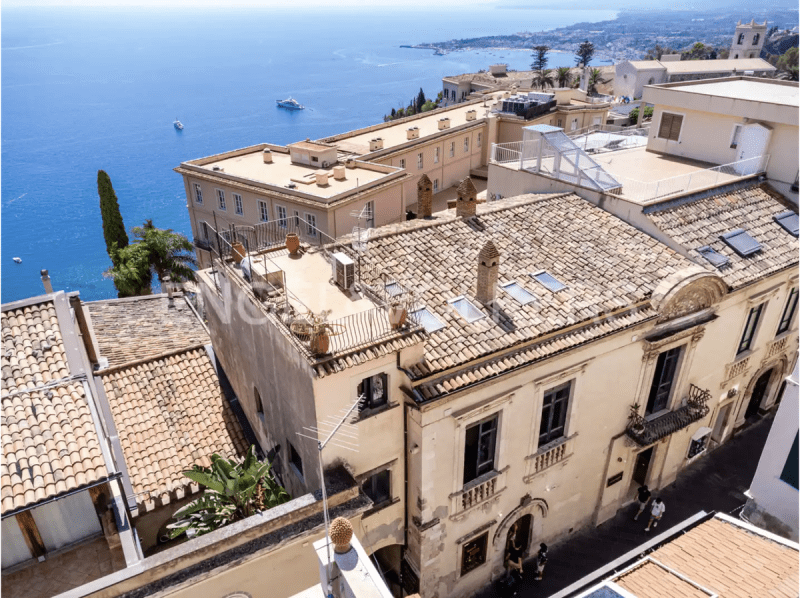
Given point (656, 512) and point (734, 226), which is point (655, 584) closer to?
point (656, 512)

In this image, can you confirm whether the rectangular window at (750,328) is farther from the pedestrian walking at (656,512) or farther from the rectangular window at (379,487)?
the rectangular window at (379,487)

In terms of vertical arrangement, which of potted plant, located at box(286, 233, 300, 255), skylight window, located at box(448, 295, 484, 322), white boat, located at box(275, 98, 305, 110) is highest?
potted plant, located at box(286, 233, 300, 255)

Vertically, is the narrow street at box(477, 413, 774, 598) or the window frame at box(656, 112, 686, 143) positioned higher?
the window frame at box(656, 112, 686, 143)

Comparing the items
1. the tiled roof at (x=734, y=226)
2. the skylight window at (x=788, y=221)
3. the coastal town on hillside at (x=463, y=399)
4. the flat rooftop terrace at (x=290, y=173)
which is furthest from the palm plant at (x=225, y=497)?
the flat rooftop terrace at (x=290, y=173)

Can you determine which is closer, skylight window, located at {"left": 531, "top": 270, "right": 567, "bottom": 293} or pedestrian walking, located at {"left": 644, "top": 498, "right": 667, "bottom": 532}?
skylight window, located at {"left": 531, "top": 270, "right": 567, "bottom": 293}

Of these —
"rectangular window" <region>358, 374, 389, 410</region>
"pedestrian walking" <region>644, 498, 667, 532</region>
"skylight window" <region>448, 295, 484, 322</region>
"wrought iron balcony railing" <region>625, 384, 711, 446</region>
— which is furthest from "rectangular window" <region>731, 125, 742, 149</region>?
"rectangular window" <region>358, 374, 389, 410</region>

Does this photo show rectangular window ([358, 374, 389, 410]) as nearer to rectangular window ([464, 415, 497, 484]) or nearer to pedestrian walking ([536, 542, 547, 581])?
rectangular window ([464, 415, 497, 484])

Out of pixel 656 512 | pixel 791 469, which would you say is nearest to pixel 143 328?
pixel 656 512

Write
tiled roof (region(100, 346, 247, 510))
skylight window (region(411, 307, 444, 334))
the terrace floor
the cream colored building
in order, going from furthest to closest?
1. tiled roof (region(100, 346, 247, 510))
2. skylight window (region(411, 307, 444, 334))
3. the cream colored building
4. the terrace floor
